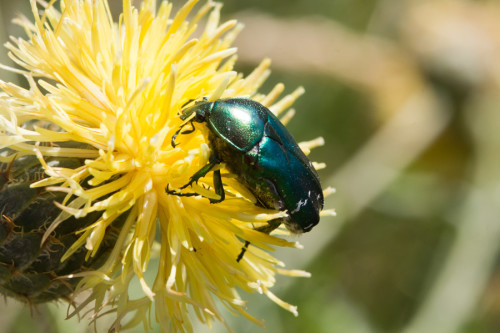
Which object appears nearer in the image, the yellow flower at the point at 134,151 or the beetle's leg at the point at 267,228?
the yellow flower at the point at 134,151

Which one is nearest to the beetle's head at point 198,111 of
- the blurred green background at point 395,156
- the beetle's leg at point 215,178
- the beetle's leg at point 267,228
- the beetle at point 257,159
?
the beetle at point 257,159

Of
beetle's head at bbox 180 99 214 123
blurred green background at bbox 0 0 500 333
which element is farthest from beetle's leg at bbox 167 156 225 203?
blurred green background at bbox 0 0 500 333

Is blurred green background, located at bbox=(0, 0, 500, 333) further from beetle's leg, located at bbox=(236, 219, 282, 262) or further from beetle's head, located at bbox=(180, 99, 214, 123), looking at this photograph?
beetle's head, located at bbox=(180, 99, 214, 123)

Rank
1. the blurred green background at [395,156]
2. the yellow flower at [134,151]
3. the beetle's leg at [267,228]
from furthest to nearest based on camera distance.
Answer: the blurred green background at [395,156] → the beetle's leg at [267,228] → the yellow flower at [134,151]

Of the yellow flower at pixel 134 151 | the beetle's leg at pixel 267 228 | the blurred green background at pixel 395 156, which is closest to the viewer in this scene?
the yellow flower at pixel 134 151

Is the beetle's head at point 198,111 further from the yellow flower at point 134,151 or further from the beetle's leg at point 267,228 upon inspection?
the beetle's leg at point 267,228

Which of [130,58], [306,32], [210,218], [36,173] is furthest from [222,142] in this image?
[306,32]

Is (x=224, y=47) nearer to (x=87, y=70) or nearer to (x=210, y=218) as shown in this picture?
(x=87, y=70)

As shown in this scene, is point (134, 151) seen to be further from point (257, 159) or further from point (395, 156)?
point (395, 156)
